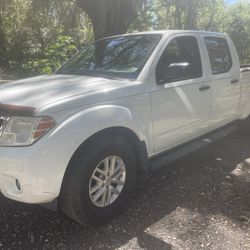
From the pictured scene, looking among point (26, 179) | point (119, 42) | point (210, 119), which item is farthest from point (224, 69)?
point (26, 179)

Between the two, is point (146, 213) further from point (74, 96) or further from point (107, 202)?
point (74, 96)

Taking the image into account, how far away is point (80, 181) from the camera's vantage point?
335 centimetres

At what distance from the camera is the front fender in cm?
327

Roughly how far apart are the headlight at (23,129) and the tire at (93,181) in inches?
15.7

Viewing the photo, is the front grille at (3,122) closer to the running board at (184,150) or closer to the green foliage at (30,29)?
the running board at (184,150)

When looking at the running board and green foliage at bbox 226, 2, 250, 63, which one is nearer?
the running board

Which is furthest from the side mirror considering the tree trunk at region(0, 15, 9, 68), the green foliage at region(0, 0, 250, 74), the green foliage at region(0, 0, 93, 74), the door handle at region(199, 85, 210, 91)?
the tree trunk at region(0, 15, 9, 68)

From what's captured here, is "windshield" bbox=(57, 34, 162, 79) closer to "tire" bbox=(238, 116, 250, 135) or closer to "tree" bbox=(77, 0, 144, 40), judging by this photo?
"tire" bbox=(238, 116, 250, 135)

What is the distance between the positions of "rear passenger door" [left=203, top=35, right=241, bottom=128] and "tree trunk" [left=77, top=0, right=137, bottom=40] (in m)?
5.53

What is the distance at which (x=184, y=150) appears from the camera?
4719 millimetres

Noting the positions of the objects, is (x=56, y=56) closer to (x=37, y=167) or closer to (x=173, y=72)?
(x=173, y=72)

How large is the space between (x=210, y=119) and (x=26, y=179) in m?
2.89

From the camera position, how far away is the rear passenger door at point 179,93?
420 cm

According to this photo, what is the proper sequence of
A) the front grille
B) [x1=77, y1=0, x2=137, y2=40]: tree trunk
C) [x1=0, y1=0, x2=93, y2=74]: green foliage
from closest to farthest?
Answer: the front grille → [x1=77, y1=0, x2=137, y2=40]: tree trunk → [x1=0, y1=0, x2=93, y2=74]: green foliage
